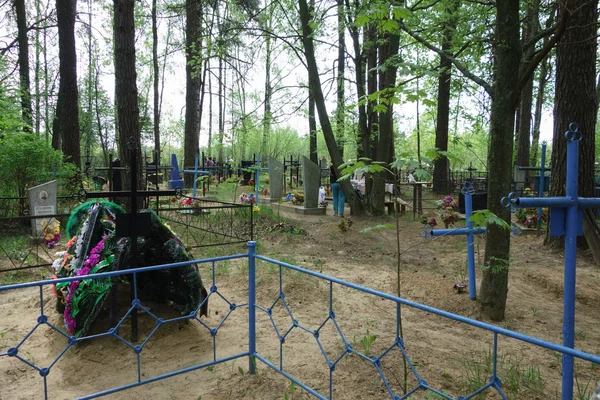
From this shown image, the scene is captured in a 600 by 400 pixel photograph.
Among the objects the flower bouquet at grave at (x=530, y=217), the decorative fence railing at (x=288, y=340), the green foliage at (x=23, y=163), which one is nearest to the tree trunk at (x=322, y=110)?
the flower bouquet at grave at (x=530, y=217)

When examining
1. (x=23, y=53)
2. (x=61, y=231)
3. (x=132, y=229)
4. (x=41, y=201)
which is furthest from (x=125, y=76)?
(x=23, y=53)

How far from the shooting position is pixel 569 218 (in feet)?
6.15

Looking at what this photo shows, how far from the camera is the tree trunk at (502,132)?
3.78 meters

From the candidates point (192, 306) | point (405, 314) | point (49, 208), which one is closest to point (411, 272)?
point (405, 314)

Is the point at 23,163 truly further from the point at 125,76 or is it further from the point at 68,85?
the point at 125,76

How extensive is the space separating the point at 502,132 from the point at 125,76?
5755mm

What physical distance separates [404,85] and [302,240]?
18.0 feet

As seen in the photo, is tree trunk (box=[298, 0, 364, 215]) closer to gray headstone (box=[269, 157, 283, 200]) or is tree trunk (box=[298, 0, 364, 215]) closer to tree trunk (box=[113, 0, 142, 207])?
gray headstone (box=[269, 157, 283, 200])

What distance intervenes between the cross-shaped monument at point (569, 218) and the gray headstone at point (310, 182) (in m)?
8.93

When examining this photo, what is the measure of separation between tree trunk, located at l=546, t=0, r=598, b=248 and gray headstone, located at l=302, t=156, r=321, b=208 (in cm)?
567

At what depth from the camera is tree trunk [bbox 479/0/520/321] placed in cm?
378

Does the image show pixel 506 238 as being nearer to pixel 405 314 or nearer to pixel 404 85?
pixel 405 314

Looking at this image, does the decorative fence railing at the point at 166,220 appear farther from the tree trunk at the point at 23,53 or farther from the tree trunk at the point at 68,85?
the tree trunk at the point at 23,53

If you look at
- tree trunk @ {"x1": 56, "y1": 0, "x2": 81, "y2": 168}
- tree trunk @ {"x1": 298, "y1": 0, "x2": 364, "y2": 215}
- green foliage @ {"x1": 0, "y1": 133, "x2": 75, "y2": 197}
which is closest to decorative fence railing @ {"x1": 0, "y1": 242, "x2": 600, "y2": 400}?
green foliage @ {"x1": 0, "y1": 133, "x2": 75, "y2": 197}
